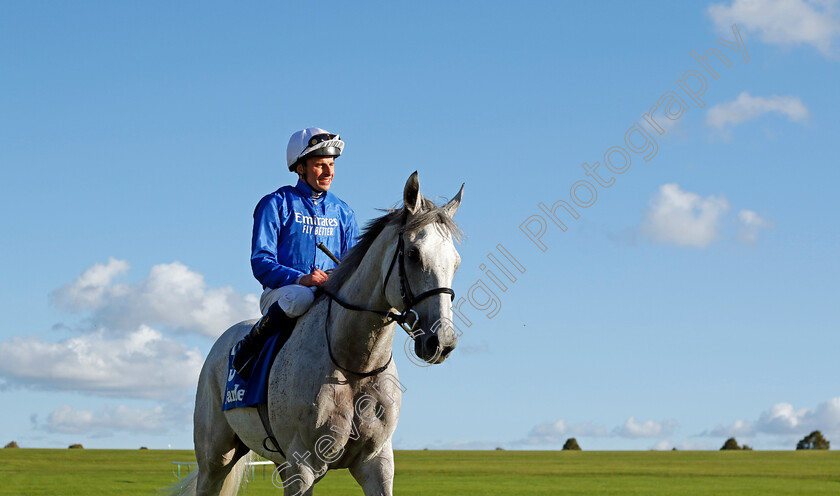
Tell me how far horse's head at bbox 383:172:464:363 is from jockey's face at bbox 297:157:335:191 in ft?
5.98

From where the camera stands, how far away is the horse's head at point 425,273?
17.8 ft

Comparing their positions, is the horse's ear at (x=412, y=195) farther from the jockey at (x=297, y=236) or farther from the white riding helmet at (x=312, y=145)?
the white riding helmet at (x=312, y=145)

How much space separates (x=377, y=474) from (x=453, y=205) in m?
2.18

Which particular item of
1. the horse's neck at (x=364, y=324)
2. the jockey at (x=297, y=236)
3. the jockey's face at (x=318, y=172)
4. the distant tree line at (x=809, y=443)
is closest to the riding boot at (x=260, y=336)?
the jockey at (x=297, y=236)

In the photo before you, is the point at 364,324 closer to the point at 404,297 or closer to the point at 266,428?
the point at 404,297

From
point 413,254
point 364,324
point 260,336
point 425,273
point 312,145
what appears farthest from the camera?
point 312,145

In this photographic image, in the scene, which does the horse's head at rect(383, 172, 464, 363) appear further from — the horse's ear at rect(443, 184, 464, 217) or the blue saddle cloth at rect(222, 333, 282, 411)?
the blue saddle cloth at rect(222, 333, 282, 411)

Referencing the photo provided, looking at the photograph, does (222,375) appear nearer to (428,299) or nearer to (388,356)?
(388,356)

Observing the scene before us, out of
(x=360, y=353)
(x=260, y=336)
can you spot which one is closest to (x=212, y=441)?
(x=260, y=336)

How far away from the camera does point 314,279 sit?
278 inches

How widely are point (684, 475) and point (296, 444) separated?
40.9 m

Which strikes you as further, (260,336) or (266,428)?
(260,336)

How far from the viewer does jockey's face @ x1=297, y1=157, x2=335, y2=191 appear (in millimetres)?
7703

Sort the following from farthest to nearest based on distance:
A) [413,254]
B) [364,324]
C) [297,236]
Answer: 1. [297,236]
2. [364,324]
3. [413,254]
